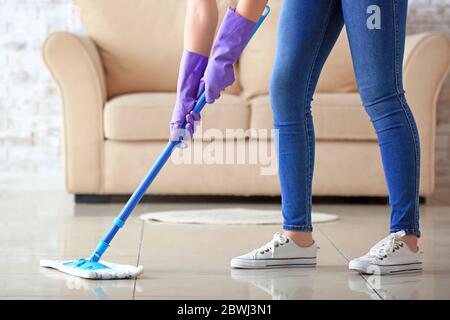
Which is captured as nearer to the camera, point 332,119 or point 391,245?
point 391,245

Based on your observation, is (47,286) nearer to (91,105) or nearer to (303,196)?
(303,196)

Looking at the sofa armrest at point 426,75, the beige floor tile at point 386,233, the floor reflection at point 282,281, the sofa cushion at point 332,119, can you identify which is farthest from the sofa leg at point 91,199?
the floor reflection at point 282,281

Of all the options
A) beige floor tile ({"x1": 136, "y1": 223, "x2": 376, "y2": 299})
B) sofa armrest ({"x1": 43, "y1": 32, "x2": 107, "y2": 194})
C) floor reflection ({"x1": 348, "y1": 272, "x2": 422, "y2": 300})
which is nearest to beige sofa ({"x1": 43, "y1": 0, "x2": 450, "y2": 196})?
sofa armrest ({"x1": 43, "y1": 32, "x2": 107, "y2": 194})

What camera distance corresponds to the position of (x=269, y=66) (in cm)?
394

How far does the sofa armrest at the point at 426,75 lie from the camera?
11.5ft

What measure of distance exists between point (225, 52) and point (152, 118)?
166 cm

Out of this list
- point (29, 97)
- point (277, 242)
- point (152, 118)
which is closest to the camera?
point (277, 242)

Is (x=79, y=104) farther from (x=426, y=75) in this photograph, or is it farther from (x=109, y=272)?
(x=109, y=272)

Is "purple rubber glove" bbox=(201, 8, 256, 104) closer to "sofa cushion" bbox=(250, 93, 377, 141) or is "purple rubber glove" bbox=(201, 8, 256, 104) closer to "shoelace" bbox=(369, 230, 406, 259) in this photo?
"shoelace" bbox=(369, 230, 406, 259)

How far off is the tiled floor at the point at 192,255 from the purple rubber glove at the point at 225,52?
41 centimetres

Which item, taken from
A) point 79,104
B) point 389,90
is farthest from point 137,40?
point 389,90

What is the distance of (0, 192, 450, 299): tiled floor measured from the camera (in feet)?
5.71

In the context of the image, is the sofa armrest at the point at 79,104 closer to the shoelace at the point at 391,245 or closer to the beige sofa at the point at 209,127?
the beige sofa at the point at 209,127
